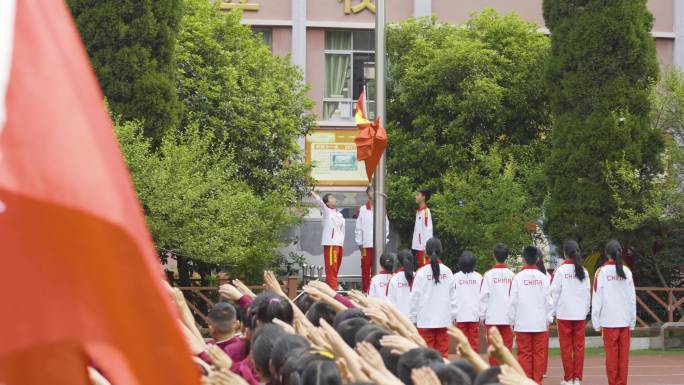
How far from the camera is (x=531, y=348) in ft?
47.1

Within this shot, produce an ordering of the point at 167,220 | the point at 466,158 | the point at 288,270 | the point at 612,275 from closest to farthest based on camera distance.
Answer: the point at 612,275 → the point at 167,220 → the point at 288,270 → the point at 466,158

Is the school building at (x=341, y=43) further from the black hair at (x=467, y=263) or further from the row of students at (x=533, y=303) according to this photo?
the row of students at (x=533, y=303)

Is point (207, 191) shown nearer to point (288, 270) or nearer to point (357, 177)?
point (288, 270)

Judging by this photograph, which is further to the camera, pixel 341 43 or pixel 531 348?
pixel 341 43

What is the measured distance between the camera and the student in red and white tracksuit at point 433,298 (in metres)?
14.8

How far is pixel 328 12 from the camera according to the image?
3028 cm

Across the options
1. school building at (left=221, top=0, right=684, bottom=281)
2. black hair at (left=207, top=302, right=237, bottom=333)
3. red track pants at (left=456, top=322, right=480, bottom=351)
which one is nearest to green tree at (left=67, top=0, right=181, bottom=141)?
red track pants at (left=456, top=322, right=480, bottom=351)

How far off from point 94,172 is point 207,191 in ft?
50.8

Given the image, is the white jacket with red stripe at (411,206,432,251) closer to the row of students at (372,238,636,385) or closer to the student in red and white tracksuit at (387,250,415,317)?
the student in red and white tracksuit at (387,250,415,317)

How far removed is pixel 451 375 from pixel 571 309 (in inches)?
372

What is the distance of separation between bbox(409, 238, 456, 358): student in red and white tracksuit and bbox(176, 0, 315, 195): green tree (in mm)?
7636

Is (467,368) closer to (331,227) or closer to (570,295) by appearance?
(570,295)

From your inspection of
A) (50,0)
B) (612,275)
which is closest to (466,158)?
(612,275)

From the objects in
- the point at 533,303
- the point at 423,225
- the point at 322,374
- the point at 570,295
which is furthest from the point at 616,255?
the point at 322,374
